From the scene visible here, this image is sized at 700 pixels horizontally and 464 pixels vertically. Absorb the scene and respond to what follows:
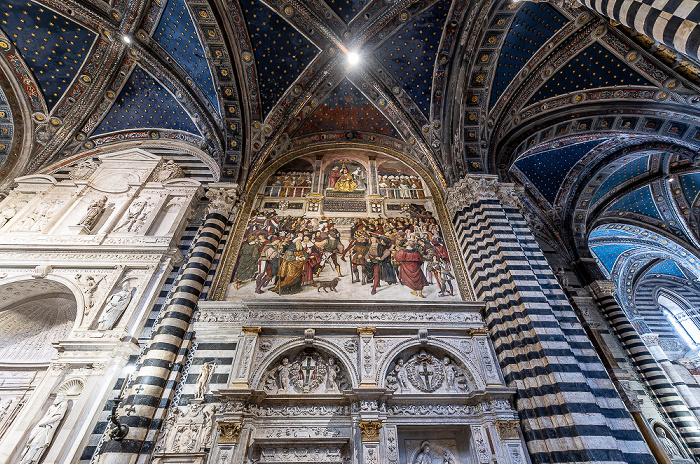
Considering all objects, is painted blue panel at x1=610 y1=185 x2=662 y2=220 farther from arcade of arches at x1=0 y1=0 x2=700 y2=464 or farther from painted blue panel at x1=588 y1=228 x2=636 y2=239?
painted blue panel at x1=588 y1=228 x2=636 y2=239

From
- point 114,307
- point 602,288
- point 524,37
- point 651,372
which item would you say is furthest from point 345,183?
point 651,372

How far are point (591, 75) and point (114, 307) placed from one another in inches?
578

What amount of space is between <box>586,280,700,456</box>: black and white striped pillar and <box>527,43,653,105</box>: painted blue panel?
702 centimetres

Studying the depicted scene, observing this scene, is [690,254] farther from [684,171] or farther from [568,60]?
[568,60]

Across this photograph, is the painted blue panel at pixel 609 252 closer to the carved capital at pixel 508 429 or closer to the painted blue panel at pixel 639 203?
the painted blue panel at pixel 639 203

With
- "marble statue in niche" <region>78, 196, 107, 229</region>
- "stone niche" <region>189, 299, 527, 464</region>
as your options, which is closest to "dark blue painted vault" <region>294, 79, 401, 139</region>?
"marble statue in niche" <region>78, 196, 107, 229</region>

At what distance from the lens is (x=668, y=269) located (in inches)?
740

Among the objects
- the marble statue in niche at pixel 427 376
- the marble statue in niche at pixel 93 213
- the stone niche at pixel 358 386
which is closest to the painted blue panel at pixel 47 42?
the marble statue in niche at pixel 93 213

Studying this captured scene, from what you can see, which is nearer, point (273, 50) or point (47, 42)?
point (47, 42)

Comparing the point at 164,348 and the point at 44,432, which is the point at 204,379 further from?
the point at 44,432

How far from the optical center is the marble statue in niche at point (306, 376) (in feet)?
21.9

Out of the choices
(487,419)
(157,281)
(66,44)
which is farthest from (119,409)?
(66,44)

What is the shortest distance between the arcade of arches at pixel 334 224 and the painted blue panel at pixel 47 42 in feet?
0.18

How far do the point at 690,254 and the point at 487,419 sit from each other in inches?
562
